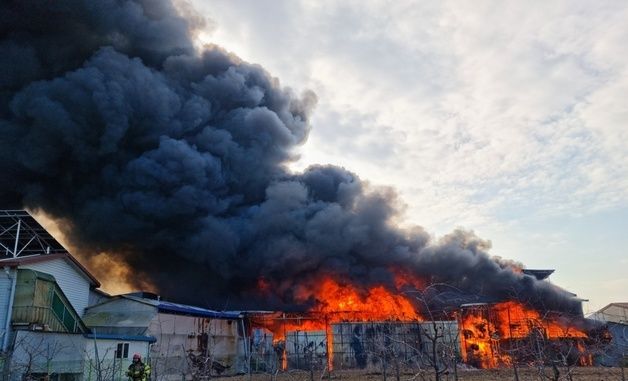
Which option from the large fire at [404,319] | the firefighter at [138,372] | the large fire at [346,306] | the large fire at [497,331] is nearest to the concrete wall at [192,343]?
the large fire at [404,319]

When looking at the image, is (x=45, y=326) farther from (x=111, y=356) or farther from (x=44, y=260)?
(x=44, y=260)

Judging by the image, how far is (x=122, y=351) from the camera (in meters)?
27.3

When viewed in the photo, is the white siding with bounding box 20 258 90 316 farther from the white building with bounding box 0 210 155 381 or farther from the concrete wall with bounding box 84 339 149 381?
the concrete wall with bounding box 84 339 149 381

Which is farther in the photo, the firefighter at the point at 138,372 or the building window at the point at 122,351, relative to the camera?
the building window at the point at 122,351

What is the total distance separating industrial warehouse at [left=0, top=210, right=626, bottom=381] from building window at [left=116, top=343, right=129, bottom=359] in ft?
0.18

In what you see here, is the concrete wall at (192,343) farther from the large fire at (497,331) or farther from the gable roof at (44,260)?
the large fire at (497,331)

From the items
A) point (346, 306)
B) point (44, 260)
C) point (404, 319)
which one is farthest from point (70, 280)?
point (404, 319)

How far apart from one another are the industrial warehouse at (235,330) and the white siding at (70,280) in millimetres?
72

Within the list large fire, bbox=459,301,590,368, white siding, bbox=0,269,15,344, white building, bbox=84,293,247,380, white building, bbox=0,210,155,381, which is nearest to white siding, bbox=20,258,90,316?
white building, bbox=0,210,155,381

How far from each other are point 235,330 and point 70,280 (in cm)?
1476

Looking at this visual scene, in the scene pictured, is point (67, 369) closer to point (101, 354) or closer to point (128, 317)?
point (101, 354)

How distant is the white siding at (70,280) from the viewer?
3072 centimetres

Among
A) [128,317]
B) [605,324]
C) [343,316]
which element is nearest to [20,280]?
[128,317]

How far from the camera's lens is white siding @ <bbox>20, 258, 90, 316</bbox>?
30719 mm
